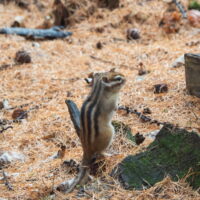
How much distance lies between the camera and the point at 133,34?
28.8 ft

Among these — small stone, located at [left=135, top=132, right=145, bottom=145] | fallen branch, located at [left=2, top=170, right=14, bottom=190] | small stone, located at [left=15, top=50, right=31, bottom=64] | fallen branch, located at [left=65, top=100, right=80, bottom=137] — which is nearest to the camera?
fallen branch, located at [left=65, top=100, right=80, bottom=137]

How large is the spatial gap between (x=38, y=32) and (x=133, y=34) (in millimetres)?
1888

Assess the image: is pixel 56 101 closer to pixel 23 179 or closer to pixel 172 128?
pixel 23 179

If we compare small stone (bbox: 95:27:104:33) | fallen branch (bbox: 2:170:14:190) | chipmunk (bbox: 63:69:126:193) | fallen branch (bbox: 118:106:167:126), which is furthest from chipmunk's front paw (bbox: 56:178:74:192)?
small stone (bbox: 95:27:104:33)

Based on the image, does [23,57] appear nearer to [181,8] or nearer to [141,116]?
[141,116]

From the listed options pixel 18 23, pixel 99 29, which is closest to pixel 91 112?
pixel 99 29

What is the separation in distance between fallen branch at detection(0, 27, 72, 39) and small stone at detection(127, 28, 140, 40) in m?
1.24

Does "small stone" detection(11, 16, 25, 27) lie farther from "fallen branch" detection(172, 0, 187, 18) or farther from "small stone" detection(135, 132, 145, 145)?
"small stone" detection(135, 132, 145, 145)

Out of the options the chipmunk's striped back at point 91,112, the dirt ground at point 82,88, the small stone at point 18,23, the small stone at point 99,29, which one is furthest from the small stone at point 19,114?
the small stone at point 18,23

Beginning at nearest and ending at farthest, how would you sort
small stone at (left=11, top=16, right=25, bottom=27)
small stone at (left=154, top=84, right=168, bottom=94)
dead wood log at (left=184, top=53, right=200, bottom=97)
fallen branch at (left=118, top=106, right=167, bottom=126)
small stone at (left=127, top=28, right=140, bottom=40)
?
fallen branch at (left=118, top=106, right=167, bottom=126) < dead wood log at (left=184, top=53, right=200, bottom=97) < small stone at (left=154, top=84, right=168, bottom=94) < small stone at (left=127, top=28, right=140, bottom=40) < small stone at (left=11, top=16, right=25, bottom=27)

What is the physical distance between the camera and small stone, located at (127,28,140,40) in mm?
8773

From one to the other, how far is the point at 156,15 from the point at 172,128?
19.4 ft

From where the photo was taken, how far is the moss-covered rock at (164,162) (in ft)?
10.9

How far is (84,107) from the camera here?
3391 mm
